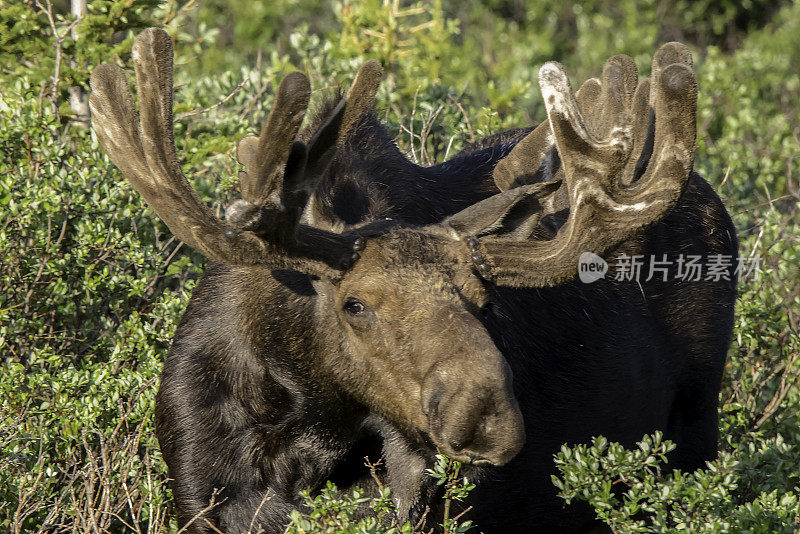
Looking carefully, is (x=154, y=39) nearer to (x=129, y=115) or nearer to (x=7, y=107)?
(x=129, y=115)

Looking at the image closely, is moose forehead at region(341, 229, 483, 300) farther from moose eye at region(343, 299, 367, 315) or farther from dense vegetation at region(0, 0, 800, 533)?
dense vegetation at region(0, 0, 800, 533)

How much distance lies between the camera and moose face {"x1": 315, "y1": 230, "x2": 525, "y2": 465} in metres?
3.52

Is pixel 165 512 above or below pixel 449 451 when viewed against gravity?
below

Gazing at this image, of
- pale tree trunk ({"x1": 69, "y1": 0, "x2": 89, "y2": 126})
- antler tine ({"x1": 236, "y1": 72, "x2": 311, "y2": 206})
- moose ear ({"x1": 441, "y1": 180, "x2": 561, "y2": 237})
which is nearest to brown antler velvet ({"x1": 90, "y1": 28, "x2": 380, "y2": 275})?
antler tine ({"x1": 236, "y1": 72, "x2": 311, "y2": 206})

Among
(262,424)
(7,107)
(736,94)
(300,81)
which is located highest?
A: (300,81)

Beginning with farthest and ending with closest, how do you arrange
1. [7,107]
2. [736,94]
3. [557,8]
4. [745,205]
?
[557,8], [736,94], [745,205], [7,107]

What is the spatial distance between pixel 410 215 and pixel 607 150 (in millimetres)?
984

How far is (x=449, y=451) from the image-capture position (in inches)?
143

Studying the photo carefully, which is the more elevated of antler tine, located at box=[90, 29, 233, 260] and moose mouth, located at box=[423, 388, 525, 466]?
antler tine, located at box=[90, 29, 233, 260]

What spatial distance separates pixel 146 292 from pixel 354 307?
2.53 metres

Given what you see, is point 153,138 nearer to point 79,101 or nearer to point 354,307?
point 354,307

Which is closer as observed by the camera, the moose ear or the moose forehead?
the moose forehead

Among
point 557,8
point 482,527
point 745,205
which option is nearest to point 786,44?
point 557,8

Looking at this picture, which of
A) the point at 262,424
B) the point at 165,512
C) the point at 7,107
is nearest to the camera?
the point at 262,424
